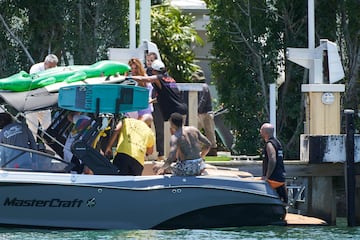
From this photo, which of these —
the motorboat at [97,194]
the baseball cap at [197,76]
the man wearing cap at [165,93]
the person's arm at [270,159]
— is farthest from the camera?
the baseball cap at [197,76]

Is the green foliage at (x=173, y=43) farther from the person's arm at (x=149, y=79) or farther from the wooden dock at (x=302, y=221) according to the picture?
the wooden dock at (x=302, y=221)

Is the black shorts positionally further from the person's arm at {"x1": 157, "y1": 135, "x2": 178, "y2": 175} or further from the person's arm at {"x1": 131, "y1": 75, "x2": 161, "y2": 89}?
the person's arm at {"x1": 131, "y1": 75, "x2": 161, "y2": 89}

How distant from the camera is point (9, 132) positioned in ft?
56.9

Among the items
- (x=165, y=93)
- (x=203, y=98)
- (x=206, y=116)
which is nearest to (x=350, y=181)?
(x=165, y=93)

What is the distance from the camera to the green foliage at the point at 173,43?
28750mm

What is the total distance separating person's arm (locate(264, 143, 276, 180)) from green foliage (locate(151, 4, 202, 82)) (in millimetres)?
10788

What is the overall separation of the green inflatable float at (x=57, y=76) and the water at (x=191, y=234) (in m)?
1.86

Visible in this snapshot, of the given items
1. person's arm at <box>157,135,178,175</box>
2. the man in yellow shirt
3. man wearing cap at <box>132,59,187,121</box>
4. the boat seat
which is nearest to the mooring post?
man wearing cap at <box>132,59,187,121</box>

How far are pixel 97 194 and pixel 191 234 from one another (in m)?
1.30

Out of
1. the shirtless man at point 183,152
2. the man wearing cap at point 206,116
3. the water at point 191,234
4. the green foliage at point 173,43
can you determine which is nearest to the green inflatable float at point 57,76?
the shirtless man at point 183,152

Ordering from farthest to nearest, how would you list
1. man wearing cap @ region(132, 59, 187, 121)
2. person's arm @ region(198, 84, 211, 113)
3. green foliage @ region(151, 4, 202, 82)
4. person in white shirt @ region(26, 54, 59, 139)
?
green foliage @ region(151, 4, 202, 82) → person's arm @ region(198, 84, 211, 113) → man wearing cap @ region(132, 59, 187, 121) → person in white shirt @ region(26, 54, 59, 139)

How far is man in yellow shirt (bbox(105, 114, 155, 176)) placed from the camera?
56.4 feet

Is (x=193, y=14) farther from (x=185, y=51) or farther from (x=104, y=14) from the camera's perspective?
(x=104, y=14)

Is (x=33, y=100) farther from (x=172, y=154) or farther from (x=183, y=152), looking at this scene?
(x=183, y=152)
